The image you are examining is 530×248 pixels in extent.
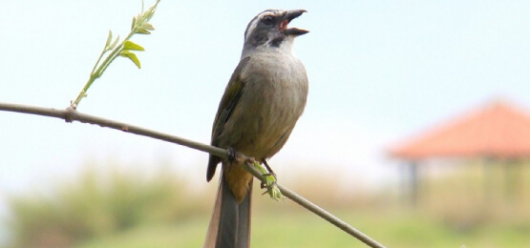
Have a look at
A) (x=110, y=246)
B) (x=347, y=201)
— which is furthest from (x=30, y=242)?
(x=347, y=201)

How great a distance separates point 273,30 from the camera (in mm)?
3658

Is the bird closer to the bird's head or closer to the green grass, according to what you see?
the bird's head

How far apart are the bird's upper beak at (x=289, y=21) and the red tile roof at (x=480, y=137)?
23.7m

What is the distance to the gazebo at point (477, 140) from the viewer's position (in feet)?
88.7

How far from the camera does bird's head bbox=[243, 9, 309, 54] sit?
11.9 ft

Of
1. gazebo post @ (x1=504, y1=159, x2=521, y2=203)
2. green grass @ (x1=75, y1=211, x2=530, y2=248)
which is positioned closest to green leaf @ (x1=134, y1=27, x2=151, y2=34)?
green grass @ (x1=75, y1=211, x2=530, y2=248)

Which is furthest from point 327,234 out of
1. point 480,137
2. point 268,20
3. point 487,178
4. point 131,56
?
point 131,56

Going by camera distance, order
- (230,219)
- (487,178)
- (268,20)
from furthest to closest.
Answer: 1. (487,178)
2. (268,20)
3. (230,219)

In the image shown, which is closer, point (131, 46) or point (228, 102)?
point (131, 46)

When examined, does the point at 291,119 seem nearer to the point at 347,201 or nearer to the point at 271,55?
the point at 271,55

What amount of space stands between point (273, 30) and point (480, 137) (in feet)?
80.7

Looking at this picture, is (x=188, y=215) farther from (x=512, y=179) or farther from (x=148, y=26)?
(x=148, y=26)

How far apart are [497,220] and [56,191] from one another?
35.3 feet

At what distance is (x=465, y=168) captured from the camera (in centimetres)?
2972
